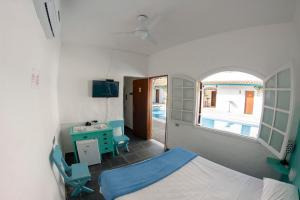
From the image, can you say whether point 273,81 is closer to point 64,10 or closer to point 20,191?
point 20,191

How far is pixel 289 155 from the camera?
1.82m

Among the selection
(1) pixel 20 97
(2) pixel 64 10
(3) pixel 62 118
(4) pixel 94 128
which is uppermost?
(2) pixel 64 10

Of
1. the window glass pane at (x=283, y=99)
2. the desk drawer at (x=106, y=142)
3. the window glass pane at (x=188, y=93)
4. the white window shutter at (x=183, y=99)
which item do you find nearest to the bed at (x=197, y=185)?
the window glass pane at (x=283, y=99)

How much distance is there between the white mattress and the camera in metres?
1.50

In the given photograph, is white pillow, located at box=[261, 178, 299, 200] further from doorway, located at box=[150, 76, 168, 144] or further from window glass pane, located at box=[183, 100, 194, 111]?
doorway, located at box=[150, 76, 168, 144]

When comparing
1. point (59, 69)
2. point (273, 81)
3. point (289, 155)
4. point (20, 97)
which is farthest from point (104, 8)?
point (289, 155)

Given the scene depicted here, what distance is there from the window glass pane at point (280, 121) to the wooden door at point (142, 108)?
317 centimetres

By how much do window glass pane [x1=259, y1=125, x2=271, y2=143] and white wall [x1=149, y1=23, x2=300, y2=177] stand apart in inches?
8.2

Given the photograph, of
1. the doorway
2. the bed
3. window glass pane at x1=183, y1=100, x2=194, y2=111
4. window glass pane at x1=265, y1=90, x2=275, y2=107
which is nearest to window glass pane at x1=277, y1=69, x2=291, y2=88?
window glass pane at x1=265, y1=90, x2=275, y2=107

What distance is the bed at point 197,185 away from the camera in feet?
4.91

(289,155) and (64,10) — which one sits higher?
(64,10)

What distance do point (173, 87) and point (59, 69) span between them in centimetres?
285

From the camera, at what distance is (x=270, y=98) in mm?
2033

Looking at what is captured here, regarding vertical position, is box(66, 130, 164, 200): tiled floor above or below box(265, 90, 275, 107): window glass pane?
below
